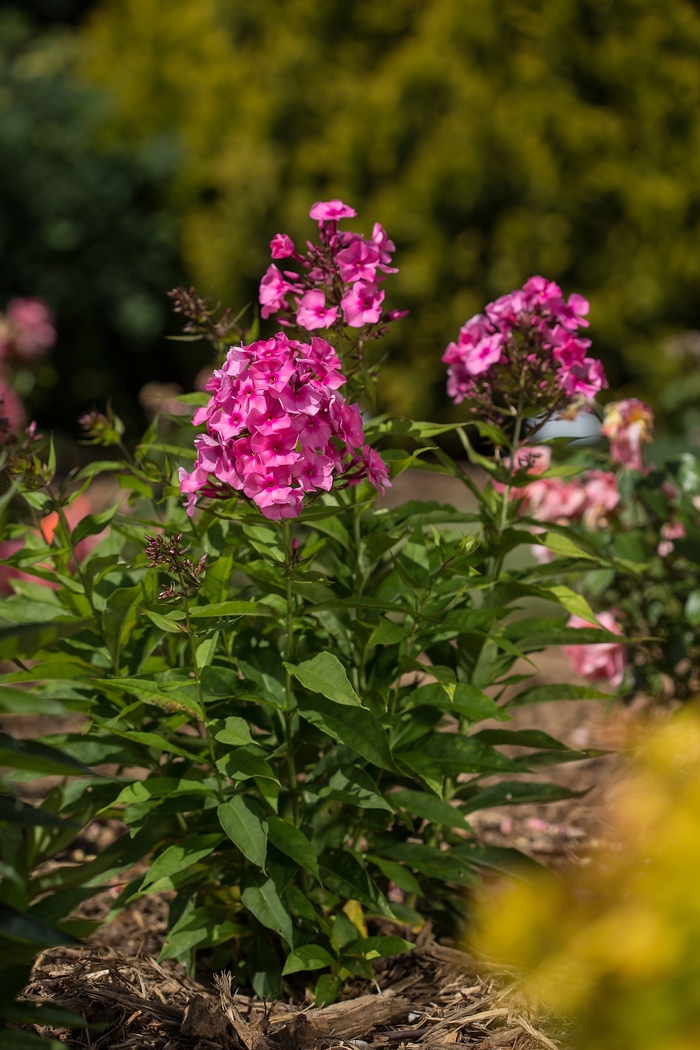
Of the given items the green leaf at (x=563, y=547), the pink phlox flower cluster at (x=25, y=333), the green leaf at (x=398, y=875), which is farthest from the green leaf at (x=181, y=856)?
the pink phlox flower cluster at (x=25, y=333)

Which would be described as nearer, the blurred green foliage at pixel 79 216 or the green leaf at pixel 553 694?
the green leaf at pixel 553 694

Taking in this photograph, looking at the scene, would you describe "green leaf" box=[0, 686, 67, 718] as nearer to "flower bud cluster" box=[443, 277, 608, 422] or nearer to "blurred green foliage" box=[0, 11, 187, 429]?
"flower bud cluster" box=[443, 277, 608, 422]

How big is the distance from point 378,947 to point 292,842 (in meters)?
0.34

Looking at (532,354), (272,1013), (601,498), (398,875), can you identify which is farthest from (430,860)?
(601,498)

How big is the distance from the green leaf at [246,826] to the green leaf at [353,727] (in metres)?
0.19

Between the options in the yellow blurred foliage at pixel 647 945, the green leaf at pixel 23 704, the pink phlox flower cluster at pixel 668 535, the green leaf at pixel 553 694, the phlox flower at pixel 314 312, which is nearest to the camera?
the yellow blurred foliage at pixel 647 945

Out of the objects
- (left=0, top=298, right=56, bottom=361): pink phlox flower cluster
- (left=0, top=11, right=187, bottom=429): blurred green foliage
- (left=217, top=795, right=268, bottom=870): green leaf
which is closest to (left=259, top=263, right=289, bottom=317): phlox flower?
(left=217, top=795, right=268, bottom=870): green leaf

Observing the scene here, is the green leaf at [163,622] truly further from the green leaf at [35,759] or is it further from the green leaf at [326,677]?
the green leaf at [35,759]

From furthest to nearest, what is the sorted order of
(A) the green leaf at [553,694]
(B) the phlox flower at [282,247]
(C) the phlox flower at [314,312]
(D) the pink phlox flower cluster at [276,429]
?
(A) the green leaf at [553,694]
(B) the phlox flower at [282,247]
(C) the phlox flower at [314,312]
(D) the pink phlox flower cluster at [276,429]

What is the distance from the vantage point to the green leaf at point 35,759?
1.27 meters

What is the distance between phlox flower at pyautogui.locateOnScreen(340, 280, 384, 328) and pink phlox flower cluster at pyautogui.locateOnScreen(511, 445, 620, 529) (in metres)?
1.22

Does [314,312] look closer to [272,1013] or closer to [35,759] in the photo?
[35,759]

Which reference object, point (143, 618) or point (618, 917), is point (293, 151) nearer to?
point (143, 618)

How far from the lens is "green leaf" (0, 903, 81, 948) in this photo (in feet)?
4.11
